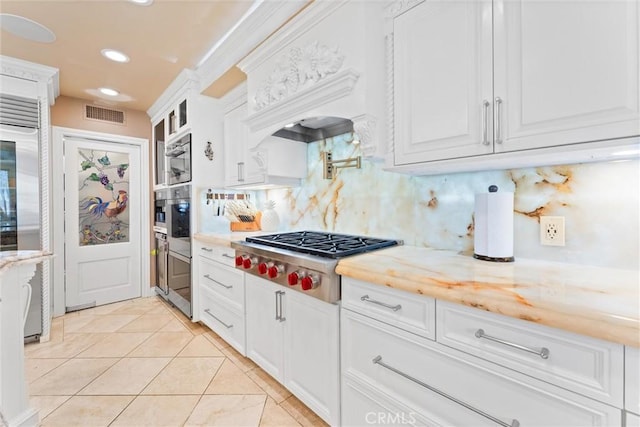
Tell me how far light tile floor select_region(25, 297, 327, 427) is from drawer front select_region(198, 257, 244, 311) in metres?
0.47

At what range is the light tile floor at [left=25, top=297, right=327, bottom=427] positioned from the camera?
65.1 inches

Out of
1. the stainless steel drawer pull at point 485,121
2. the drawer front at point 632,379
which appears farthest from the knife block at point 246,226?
the drawer front at point 632,379

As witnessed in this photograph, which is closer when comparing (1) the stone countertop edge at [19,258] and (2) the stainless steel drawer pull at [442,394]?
(2) the stainless steel drawer pull at [442,394]

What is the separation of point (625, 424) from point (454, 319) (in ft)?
1.40

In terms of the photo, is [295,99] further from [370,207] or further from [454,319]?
[454,319]

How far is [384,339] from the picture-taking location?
1.20 meters

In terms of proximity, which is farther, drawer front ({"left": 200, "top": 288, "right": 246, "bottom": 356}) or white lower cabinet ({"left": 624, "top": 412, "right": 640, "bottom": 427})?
drawer front ({"left": 200, "top": 288, "right": 246, "bottom": 356})

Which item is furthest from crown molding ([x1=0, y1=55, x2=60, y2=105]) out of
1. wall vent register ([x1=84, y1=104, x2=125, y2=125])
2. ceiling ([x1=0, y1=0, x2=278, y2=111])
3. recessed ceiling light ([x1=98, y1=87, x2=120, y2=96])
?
wall vent register ([x1=84, y1=104, x2=125, y2=125])

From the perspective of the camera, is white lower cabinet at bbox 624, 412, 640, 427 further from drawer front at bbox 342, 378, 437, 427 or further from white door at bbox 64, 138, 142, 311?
white door at bbox 64, 138, 142, 311

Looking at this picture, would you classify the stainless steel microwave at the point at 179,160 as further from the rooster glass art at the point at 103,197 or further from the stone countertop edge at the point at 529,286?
the stone countertop edge at the point at 529,286

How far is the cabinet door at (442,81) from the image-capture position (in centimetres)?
116

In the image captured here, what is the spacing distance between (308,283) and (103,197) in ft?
11.0

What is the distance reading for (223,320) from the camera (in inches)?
95.7

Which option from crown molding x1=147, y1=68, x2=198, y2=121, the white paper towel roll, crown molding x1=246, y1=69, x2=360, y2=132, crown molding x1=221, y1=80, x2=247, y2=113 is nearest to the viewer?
the white paper towel roll
